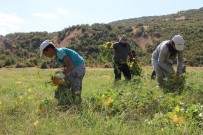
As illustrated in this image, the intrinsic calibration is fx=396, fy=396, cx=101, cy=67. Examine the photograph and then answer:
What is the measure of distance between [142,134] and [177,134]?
15.3 inches

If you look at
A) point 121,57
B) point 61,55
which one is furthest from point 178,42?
point 121,57

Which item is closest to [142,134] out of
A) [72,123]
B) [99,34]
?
[72,123]

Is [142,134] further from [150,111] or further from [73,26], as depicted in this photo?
[73,26]

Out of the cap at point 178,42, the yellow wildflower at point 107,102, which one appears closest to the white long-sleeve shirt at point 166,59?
the cap at point 178,42

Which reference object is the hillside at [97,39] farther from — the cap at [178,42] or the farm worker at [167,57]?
the cap at [178,42]

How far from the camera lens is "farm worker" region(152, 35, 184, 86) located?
7341mm

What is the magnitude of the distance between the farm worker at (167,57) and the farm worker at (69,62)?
6.27ft

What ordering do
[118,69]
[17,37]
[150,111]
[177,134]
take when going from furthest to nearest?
[17,37], [118,69], [150,111], [177,134]

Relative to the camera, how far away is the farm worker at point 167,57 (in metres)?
7.34

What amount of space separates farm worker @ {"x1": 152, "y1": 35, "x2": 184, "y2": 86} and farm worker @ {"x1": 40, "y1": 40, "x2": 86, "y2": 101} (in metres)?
1.91

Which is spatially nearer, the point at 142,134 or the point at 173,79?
the point at 142,134

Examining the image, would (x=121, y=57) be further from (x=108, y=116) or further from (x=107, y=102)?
(x=108, y=116)

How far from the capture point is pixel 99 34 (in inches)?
1587

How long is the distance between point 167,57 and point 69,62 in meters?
2.56
